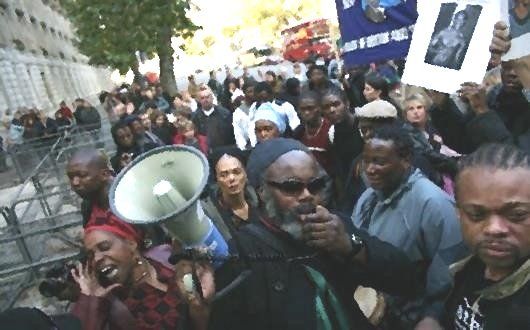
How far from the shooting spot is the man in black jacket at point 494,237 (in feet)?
5.03

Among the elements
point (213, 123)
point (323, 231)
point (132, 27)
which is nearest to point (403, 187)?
point (323, 231)

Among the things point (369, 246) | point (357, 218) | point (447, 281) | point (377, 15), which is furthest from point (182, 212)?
point (377, 15)

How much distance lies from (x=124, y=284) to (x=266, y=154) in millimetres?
1023

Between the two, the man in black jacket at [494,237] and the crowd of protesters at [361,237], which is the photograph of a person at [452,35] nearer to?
the crowd of protesters at [361,237]

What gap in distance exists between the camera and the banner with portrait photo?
4.38 metres

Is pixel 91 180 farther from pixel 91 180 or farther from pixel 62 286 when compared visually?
pixel 62 286

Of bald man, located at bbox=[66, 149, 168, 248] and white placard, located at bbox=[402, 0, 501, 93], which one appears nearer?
white placard, located at bbox=[402, 0, 501, 93]

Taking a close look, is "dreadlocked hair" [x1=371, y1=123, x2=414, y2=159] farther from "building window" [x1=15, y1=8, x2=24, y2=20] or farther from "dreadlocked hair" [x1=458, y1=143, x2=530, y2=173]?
"building window" [x1=15, y1=8, x2=24, y2=20]

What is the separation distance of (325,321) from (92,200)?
2.49 meters

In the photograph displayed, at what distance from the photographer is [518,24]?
2.88 m

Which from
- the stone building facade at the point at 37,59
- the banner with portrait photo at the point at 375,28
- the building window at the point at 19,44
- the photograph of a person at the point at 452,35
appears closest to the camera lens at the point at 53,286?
the photograph of a person at the point at 452,35

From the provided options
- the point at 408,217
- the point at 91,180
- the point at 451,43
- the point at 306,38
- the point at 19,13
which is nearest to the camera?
the point at 408,217

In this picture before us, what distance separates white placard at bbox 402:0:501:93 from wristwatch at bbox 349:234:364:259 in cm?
176

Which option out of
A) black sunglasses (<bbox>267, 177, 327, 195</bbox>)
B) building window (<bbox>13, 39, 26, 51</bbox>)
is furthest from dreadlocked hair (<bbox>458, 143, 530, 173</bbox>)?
building window (<bbox>13, 39, 26, 51</bbox>)
